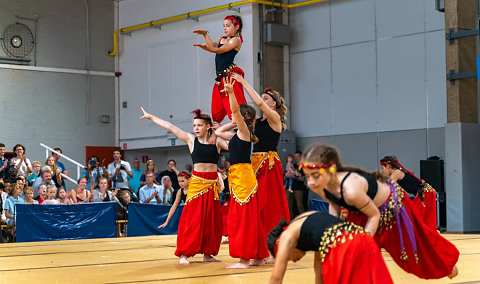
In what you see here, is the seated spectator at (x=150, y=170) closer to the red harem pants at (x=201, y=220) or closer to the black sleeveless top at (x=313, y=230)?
the red harem pants at (x=201, y=220)

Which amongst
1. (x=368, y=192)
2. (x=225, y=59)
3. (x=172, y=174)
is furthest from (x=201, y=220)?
(x=172, y=174)

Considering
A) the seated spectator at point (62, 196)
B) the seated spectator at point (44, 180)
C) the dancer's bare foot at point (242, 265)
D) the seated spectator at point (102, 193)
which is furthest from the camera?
the seated spectator at point (102, 193)

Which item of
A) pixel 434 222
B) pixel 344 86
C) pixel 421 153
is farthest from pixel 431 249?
pixel 344 86

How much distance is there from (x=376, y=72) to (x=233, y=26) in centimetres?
886

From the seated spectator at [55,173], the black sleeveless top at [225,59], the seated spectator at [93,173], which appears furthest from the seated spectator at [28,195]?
the black sleeveless top at [225,59]

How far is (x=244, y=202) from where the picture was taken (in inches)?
247

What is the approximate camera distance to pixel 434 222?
8812 millimetres

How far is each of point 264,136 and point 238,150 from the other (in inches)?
16.4

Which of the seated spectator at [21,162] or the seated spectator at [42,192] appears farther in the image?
the seated spectator at [21,162]

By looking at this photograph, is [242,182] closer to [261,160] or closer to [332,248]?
[261,160]

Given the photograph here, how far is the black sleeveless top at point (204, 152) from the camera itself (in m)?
6.71

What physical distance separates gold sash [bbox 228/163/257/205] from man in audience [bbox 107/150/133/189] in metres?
8.72

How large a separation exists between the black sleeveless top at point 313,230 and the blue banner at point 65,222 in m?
7.70

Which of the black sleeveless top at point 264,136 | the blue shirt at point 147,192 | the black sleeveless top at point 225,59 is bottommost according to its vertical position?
the blue shirt at point 147,192
